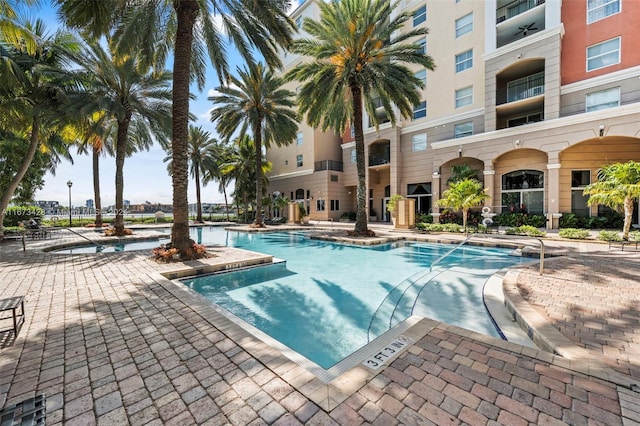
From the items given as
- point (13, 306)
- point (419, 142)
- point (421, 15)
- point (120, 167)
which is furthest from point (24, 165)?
point (421, 15)

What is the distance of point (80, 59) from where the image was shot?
13680 millimetres

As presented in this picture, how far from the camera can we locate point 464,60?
20.7 metres

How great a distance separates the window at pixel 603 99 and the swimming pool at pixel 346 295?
1275 centimetres

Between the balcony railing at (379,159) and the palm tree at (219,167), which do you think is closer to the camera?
→ the balcony railing at (379,159)

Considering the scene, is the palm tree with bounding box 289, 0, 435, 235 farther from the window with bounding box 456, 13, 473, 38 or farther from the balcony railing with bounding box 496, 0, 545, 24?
the balcony railing with bounding box 496, 0, 545, 24

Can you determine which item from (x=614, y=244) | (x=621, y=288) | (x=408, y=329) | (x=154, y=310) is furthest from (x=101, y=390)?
(x=614, y=244)

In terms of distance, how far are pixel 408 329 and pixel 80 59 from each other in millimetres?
18803

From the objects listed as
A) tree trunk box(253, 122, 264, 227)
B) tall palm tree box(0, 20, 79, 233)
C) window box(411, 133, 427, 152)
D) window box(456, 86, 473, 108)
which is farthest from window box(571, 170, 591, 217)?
tall palm tree box(0, 20, 79, 233)

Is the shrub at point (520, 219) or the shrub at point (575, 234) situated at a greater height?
the shrub at point (520, 219)

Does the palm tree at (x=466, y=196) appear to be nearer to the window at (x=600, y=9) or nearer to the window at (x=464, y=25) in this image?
the window at (x=600, y=9)

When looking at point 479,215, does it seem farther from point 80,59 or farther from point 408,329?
point 80,59

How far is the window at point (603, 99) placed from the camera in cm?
1530

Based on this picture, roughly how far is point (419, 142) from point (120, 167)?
21226 millimetres

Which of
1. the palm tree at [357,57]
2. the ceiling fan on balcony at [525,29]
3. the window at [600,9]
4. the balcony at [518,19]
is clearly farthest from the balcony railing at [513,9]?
the palm tree at [357,57]
